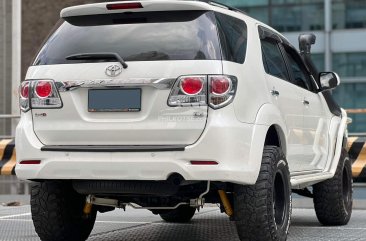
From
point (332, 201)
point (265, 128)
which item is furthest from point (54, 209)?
point (332, 201)

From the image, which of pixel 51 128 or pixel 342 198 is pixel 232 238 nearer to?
pixel 342 198

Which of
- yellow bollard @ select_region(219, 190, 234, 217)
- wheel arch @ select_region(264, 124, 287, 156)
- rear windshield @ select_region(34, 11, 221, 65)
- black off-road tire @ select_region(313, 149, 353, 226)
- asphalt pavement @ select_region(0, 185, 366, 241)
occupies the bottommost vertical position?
asphalt pavement @ select_region(0, 185, 366, 241)

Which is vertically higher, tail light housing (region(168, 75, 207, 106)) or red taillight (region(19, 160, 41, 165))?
tail light housing (region(168, 75, 207, 106))

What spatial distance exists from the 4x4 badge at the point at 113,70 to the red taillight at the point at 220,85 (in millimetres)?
639

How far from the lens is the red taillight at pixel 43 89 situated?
546 cm

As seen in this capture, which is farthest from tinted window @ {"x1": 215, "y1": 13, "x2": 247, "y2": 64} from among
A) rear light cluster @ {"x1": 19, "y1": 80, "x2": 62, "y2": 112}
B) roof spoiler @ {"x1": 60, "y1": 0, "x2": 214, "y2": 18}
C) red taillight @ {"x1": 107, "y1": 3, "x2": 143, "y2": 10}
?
rear light cluster @ {"x1": 19, "y1": 80, "x2": 62, "y2": 112}

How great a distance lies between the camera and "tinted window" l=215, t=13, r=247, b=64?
5371mm

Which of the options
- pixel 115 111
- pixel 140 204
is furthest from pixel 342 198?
pixel 115 111

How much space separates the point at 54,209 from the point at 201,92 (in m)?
1.51

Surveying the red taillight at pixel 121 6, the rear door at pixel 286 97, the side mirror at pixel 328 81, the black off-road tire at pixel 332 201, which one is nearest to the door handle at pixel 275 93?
the rear door at pixel 286 97

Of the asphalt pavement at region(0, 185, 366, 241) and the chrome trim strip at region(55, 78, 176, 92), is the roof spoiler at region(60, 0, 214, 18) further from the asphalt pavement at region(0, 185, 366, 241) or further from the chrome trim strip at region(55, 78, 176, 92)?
the asphalt pavement at region(0, 185, 366, 241)

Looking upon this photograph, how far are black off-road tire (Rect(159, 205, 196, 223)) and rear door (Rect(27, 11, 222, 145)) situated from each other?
2812 millimetres

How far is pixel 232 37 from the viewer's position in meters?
5.55

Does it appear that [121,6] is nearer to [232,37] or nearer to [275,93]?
[232,37]
